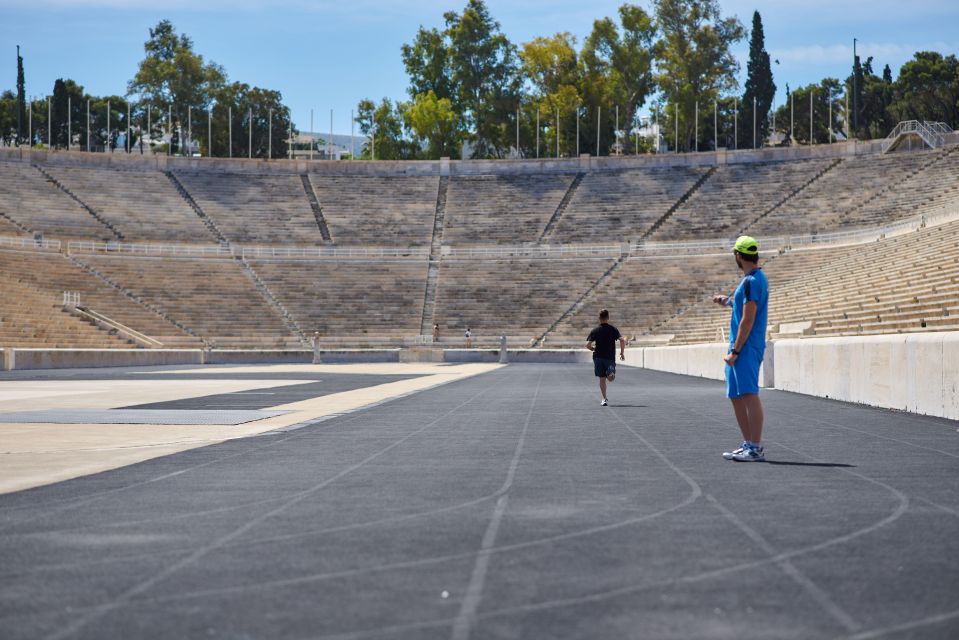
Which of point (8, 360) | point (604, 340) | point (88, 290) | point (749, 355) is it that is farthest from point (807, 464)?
point (88, 290)

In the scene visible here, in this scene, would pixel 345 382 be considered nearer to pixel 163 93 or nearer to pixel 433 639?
pixel 433 639

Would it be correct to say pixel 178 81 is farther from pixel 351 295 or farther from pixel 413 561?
pixel 413 561

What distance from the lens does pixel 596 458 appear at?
1006 cm

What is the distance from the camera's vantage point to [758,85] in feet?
289

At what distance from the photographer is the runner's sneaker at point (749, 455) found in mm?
9734

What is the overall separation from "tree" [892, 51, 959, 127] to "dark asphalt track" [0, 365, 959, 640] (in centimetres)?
8371

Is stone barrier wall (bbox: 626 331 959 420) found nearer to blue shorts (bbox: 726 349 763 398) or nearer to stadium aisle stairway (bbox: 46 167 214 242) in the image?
blue shorts (bbox: 726 349 763 398)

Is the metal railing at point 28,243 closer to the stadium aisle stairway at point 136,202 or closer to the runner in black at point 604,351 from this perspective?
the stadium aisle stairway at point 136,202

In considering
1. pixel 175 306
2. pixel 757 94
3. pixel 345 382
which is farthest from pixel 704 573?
pixel 757 94

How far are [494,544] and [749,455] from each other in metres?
4.62

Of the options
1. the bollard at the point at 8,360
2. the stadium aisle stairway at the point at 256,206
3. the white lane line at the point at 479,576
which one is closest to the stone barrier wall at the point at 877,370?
the white lane line at the point at 479,576

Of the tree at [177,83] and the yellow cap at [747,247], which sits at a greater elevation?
the tree at [177,83]

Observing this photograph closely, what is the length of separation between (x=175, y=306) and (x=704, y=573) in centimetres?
5546

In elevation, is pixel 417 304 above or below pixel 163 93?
below
